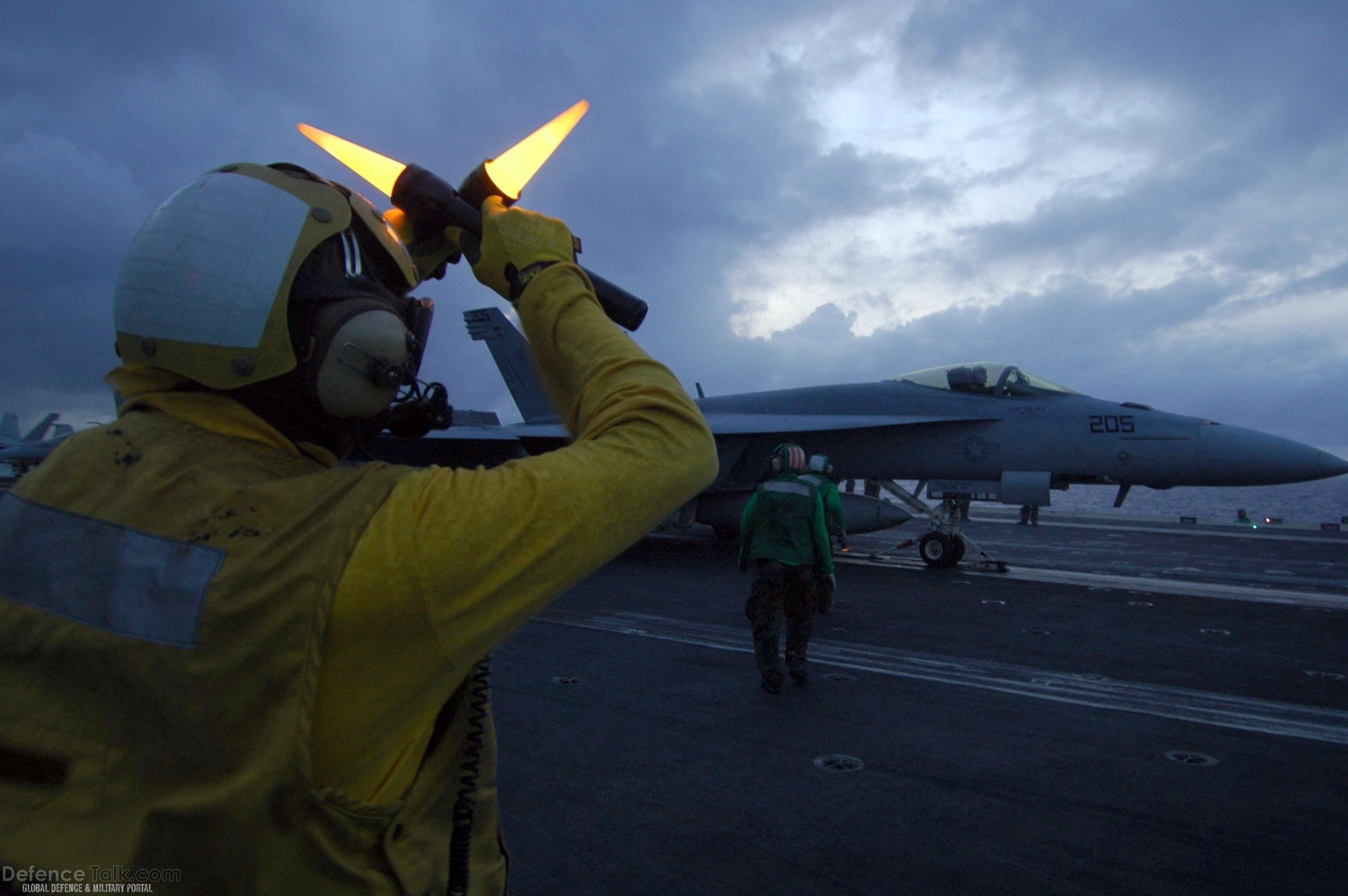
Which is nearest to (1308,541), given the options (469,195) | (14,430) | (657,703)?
(657,703)

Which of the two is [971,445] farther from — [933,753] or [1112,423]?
[933,753]

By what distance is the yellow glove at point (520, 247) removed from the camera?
4.34 ft

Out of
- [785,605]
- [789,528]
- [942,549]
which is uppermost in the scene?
[789,528]

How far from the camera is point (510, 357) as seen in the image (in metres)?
19.4

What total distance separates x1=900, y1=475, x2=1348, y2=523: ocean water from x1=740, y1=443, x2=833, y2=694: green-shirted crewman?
7731 millimetres

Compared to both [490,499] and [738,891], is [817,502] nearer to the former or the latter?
[738,891]

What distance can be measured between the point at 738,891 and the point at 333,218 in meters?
2.98

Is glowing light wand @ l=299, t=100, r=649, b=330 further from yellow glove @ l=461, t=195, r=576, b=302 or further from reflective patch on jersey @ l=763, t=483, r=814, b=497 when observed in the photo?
reflective patch on jersey @ l=763, t=483, r=814, b=497

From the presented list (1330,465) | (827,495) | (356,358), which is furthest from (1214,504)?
(356,358)

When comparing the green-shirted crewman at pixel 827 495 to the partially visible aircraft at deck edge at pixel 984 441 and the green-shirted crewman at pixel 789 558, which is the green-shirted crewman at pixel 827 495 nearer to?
the green-shirted crewman at pixel 789 558

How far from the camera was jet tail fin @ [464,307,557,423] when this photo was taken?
761 inches

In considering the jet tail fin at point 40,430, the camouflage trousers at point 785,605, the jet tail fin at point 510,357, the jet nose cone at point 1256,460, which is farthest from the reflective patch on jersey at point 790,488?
the jet tail fin at point 40,430

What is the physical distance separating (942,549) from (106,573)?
44.7ft

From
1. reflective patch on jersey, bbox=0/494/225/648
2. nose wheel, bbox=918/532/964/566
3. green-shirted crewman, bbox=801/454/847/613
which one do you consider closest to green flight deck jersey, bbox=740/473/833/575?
green-shirted crewman, bbox=801/454/847/613
